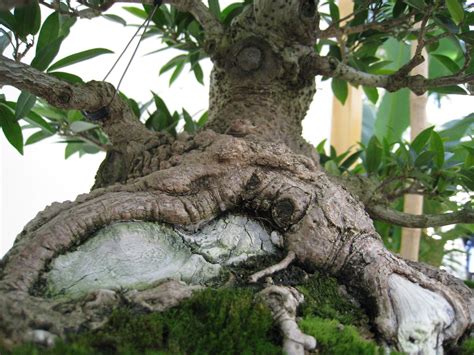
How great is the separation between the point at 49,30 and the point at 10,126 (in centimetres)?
22

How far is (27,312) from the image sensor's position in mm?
663

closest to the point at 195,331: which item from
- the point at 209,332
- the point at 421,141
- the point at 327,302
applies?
the point at 209,332

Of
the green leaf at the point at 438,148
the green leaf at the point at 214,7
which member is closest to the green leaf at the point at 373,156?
the green leaf at the point at 438,148

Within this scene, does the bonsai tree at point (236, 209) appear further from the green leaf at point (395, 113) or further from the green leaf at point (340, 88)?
the green leaf at point (395, 113)

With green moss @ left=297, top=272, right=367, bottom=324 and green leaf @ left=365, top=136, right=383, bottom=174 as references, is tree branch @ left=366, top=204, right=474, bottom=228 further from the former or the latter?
green moss @ left=297, top=272, right=367, bottom=324

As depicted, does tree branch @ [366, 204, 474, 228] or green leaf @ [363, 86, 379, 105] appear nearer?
tree branch @ [366, 204, 474, 228]

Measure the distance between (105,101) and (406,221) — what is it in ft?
2.63

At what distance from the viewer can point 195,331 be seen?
681mm

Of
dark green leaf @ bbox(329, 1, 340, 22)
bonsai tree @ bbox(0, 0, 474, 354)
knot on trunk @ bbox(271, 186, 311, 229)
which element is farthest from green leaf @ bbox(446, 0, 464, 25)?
knot on trunk @ bbox(271, 186, 311, 229)

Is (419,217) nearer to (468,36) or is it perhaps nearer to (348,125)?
(468,36)

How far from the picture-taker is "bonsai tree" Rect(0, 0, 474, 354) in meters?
0.75

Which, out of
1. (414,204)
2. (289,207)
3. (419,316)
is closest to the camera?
(419,316)

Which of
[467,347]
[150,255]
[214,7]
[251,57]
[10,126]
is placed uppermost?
[214,7]

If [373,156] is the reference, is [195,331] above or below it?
below
